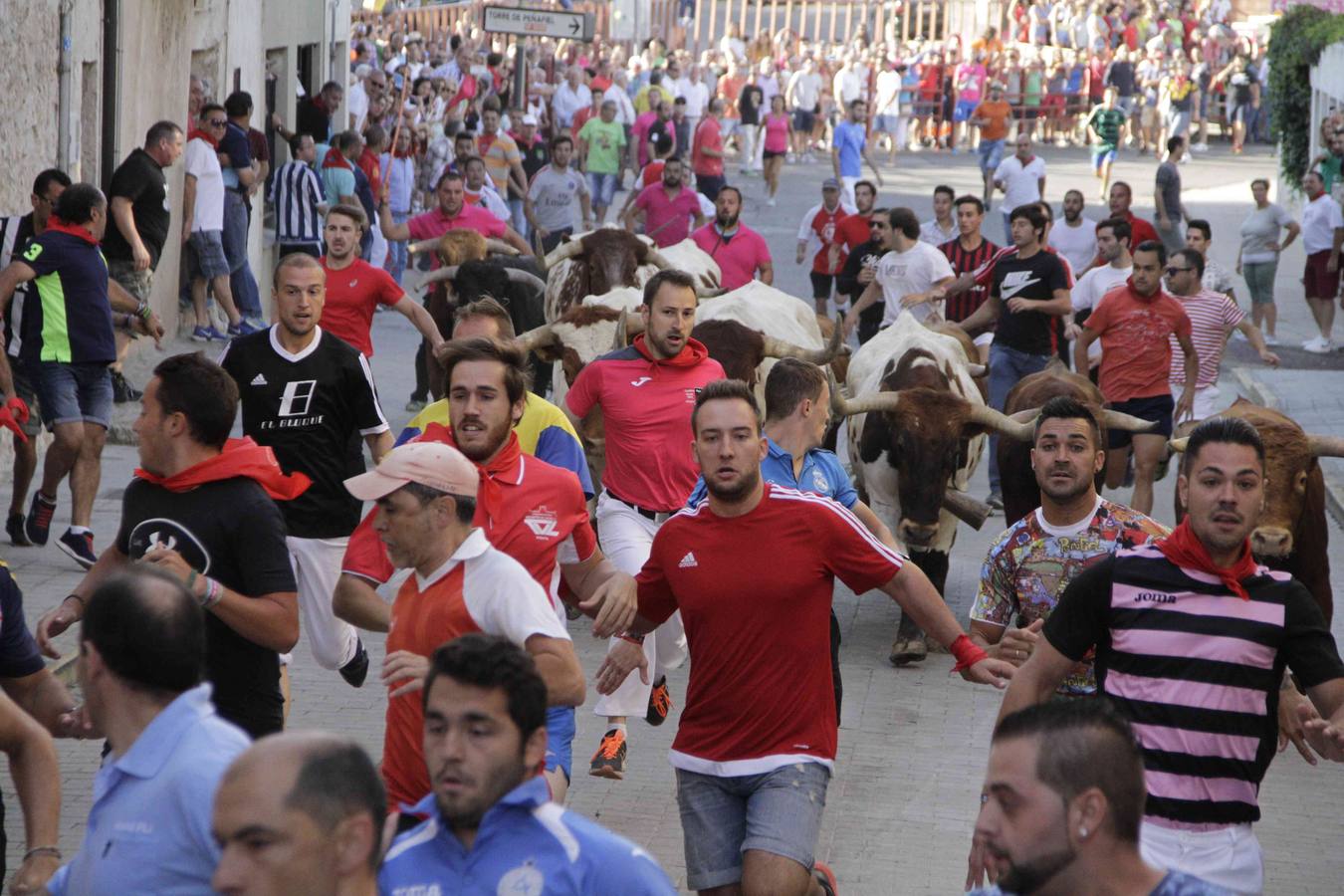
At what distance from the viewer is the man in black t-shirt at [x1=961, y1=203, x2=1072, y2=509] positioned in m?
13.7

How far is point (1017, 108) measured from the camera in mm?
44344

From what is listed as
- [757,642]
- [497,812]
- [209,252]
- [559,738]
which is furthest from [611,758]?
[209,252]

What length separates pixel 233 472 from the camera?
5426 mm

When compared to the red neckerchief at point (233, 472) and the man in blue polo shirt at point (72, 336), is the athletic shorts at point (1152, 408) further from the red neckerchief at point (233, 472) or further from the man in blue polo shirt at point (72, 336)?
the red neckerchief at point (233, 472)

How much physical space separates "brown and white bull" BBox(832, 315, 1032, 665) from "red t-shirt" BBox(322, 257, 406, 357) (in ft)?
8.34

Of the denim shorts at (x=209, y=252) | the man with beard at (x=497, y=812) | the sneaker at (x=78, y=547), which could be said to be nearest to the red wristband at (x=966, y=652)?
the man with beard at (x=497, y=812)

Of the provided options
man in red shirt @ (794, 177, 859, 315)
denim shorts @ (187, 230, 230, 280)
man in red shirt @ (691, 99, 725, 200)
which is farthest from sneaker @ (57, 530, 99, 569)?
man in red shirt @ (691, 99, 725, 200)

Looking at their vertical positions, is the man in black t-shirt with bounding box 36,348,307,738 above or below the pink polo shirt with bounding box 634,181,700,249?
below

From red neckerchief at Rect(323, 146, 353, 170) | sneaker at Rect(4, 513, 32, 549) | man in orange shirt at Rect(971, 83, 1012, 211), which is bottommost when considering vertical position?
sneaker at Rect(4, 513, 32, 549)

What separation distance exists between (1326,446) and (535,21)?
1354 centimetres

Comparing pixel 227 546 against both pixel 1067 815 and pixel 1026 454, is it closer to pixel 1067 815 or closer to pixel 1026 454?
pixel 1067 815

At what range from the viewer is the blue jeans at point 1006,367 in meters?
13.8

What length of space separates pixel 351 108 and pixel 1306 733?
22.1 m

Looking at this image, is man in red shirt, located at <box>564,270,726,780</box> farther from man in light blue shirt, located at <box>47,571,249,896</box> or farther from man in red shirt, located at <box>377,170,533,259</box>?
man in red shirt, located at <box>377,170,533,259</box>
